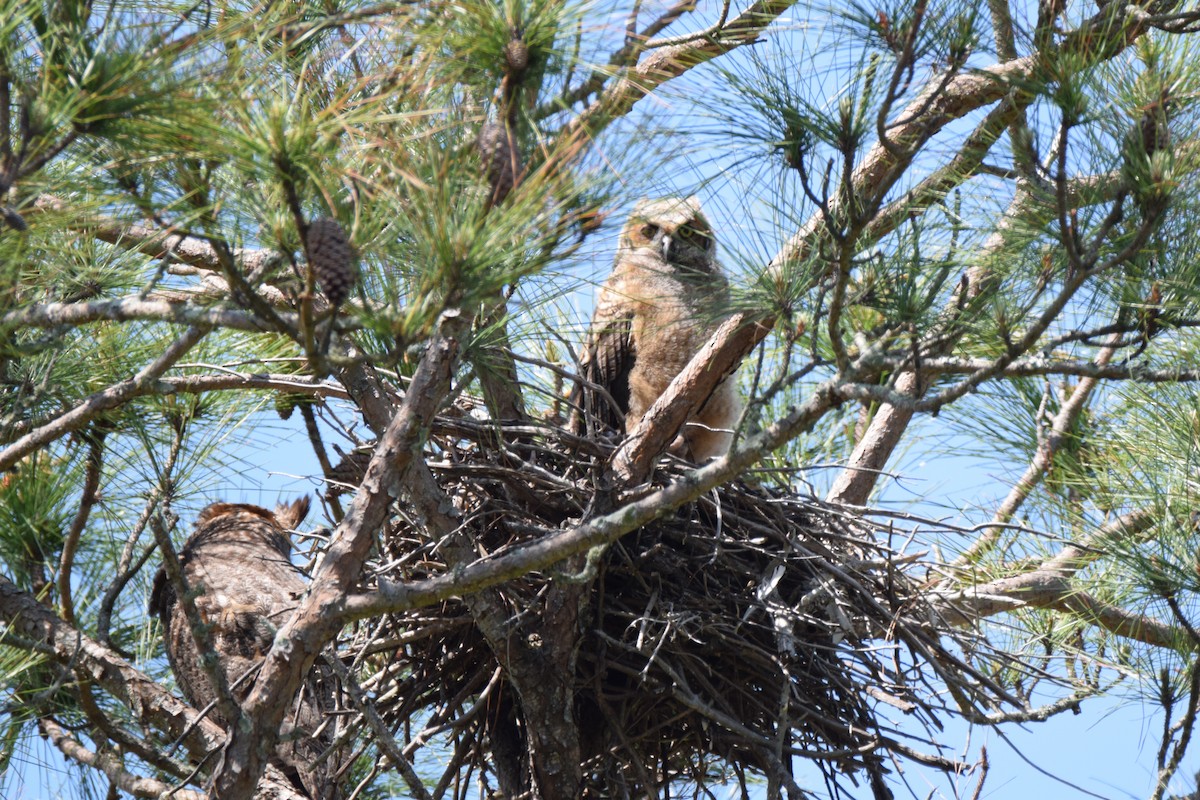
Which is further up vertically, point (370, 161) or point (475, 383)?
point (475, 383)

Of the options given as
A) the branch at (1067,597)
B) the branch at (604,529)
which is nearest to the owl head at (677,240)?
the branch at (1067,597)

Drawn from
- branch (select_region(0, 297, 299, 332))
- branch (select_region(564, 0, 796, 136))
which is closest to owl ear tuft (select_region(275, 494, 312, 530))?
branch (select_region(564, 0, 796, 136))

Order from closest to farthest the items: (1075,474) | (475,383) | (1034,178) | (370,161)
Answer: (370,161) → (1034,178) → (475,383) → (1075,474)

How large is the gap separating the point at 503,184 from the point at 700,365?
1135 mm

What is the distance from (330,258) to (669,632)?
1576 millimetres

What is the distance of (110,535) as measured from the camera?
372cm

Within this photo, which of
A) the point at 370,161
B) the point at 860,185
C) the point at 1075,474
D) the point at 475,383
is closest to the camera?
the point at 370,161

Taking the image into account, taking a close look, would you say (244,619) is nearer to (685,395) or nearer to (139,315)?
(685,395)

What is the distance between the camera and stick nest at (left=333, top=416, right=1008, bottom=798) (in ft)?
9.40

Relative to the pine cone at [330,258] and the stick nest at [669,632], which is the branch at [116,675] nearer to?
the stick nest at [669,632]

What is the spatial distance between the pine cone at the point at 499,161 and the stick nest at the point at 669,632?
1.13 meters

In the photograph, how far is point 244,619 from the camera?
316 centimetres

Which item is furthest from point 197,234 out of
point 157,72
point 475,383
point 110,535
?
point 110,535

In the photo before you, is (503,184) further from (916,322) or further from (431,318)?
(916,322)
